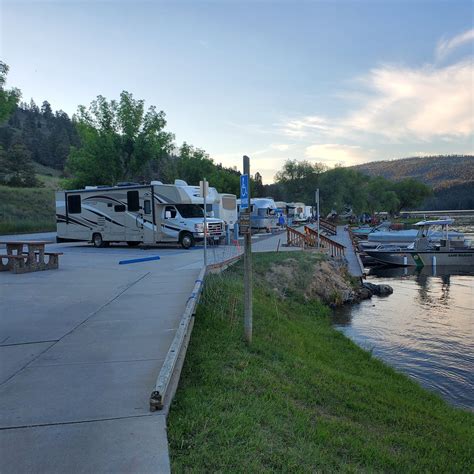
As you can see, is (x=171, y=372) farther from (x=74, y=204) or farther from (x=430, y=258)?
(x=430, y=258)

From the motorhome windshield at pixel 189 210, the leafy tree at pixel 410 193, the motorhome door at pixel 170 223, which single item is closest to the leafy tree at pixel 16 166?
the motorhome door at pixel 170 223

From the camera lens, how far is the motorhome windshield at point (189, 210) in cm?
2105

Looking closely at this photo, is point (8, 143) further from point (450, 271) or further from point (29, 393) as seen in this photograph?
point (29, 393)

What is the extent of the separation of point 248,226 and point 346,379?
9.26 ft

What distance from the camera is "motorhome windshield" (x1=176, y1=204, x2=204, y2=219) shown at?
21.0m

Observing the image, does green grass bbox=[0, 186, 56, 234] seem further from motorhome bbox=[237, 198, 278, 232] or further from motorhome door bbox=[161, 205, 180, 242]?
motorhome door bbox=[161, 205, 180, 242]

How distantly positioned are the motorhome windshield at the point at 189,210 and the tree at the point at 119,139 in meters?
17.9

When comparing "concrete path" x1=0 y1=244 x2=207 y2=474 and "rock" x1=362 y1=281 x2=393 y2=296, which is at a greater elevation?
"concrete path" x1=0 y1=244 x2=207 y2=474

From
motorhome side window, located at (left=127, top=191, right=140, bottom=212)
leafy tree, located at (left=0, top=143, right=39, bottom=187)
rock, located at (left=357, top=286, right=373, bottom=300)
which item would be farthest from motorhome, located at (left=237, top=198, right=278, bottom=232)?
leafy tree, located at (left=0, top=143, right=39, bottom=187)

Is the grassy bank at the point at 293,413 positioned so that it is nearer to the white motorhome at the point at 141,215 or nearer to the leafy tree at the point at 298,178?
the white motorhome at the point at 141,215

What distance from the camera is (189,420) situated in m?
3.88

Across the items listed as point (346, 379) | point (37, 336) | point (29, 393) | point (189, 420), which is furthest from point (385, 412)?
point (37, 336)

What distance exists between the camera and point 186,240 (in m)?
20.9

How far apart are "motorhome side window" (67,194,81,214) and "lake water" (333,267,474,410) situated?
14915mm
